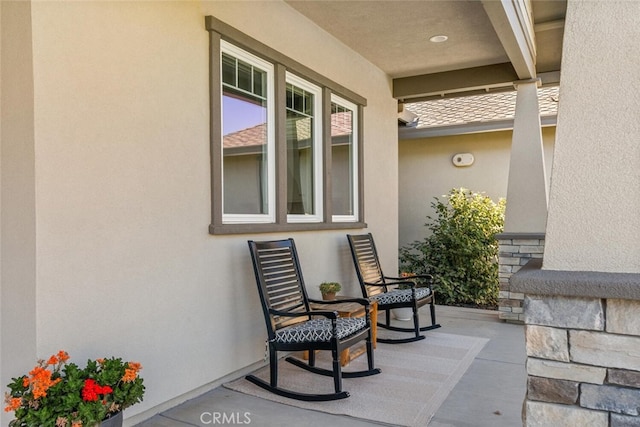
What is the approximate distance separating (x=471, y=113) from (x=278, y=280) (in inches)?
232

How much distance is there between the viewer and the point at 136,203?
115 inches

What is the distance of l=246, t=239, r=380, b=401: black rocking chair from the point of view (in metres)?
3.30

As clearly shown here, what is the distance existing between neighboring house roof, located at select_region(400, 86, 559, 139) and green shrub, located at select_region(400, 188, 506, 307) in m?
1.48

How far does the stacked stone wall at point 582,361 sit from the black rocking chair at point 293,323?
1.70 m

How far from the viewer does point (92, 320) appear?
2650 millimetres

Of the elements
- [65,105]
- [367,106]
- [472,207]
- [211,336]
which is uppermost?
[367,106]

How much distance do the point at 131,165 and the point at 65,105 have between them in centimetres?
50

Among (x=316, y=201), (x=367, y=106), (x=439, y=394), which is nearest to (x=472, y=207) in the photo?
(x=367, y=106)

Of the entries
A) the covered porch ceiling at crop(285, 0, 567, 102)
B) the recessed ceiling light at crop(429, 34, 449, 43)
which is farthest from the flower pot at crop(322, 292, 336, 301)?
the recessed ceiling light at crop(429, 34, 449, 43)

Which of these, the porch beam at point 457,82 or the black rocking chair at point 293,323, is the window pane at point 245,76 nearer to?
the black rocking chair at point 293,323

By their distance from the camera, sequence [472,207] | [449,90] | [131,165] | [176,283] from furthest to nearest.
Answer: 1. [472,207]
2. [449,90]
3. [176,283]
4. [131,165]

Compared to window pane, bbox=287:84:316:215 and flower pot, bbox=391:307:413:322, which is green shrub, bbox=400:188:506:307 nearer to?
flower pot, bbox=391:307:413:322

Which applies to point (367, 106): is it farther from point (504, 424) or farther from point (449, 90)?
point (504, 424)

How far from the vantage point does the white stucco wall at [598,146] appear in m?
1.64
